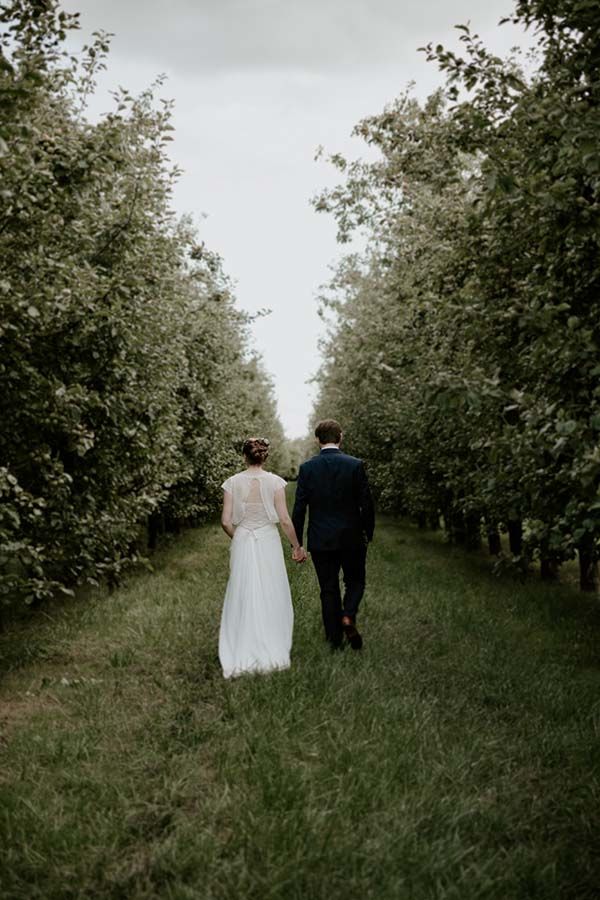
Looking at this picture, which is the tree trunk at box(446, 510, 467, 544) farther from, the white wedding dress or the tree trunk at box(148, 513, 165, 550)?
the white wedding dress

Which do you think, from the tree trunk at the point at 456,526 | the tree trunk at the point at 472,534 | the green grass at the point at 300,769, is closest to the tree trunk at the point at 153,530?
the tree trunk at the point at 456,526

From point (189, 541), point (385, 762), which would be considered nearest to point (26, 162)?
point (385, 762)

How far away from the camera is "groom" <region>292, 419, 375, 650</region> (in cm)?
819

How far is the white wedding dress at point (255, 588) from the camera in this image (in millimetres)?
7777

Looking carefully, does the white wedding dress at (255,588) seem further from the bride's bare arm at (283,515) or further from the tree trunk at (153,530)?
the tree trunk at (153,530)

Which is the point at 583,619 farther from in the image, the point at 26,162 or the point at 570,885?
the point at 26,162

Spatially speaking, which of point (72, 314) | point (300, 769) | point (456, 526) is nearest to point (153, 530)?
point (456, 526)

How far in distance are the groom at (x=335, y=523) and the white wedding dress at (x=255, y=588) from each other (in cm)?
34

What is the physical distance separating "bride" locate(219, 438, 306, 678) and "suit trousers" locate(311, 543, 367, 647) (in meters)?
0.33

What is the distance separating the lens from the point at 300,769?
16.6 ft

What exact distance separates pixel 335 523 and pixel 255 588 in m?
1.13

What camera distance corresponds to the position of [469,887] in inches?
154

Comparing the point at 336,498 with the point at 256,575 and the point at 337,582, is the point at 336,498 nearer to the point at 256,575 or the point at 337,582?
the point at 337,582

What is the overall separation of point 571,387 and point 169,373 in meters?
8.10
